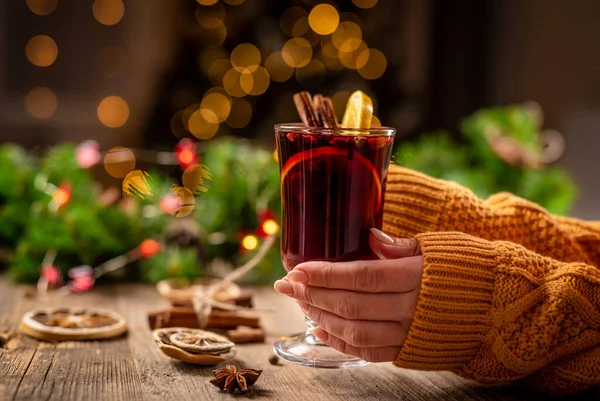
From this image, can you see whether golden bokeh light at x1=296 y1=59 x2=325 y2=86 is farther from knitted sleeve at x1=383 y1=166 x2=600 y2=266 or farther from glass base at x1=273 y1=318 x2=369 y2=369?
glass base at x1=273 y1=318 x2=369 y2=369

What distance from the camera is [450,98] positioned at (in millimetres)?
4035

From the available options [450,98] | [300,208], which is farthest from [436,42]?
[300,208]

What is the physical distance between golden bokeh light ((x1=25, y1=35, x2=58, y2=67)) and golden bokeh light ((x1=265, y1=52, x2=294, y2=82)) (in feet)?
4.37

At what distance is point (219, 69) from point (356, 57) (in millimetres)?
722

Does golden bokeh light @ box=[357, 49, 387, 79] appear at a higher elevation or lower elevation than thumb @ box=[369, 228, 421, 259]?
higher

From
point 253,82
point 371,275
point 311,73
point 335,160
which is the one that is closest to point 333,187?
point 335,160

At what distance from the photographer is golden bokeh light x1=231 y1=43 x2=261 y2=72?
379 centimetres

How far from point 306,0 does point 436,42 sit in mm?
811

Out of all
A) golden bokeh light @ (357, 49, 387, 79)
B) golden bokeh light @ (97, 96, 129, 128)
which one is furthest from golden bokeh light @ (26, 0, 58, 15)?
golden bokeh light @ (357, 49, 387, 79)

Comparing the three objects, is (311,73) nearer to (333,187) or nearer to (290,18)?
(290,18)

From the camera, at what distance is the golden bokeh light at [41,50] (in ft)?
13.7

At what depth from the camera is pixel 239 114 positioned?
386 cm

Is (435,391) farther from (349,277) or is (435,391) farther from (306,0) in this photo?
(306,0)

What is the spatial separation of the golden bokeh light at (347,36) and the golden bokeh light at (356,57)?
0.07 feet
